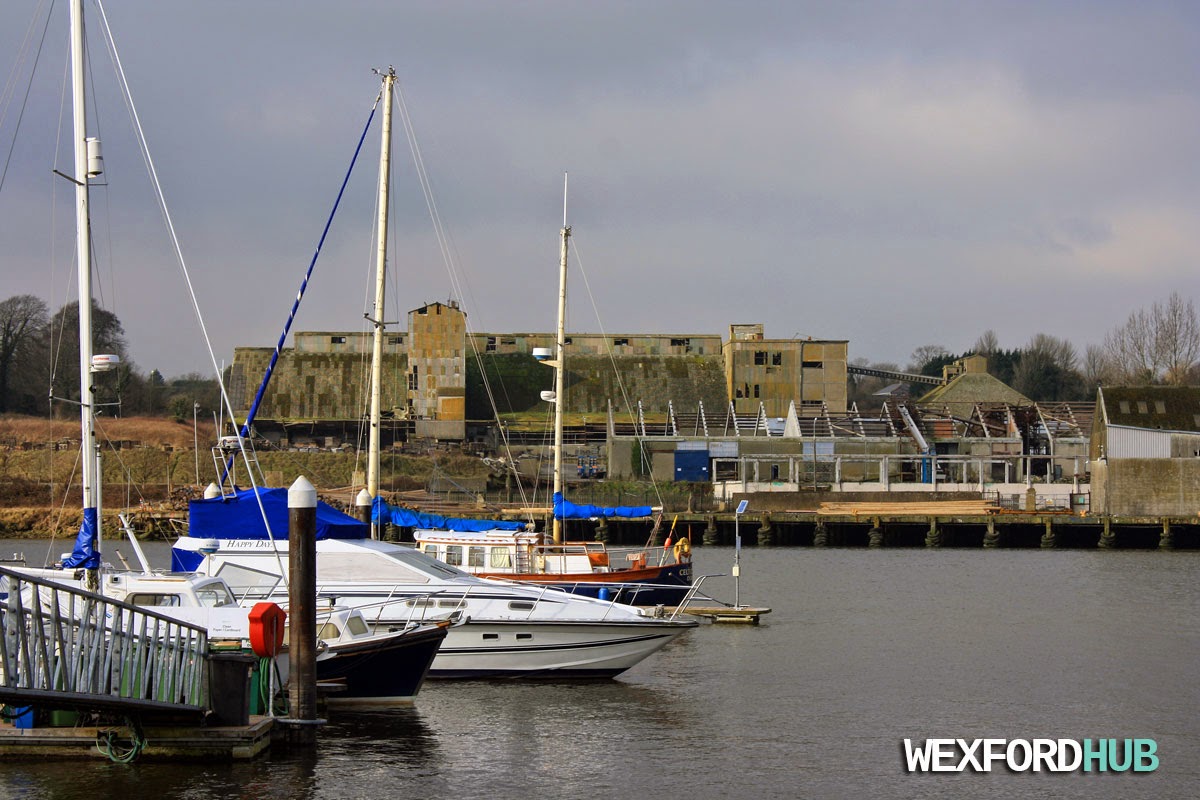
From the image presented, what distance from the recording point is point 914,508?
76562mm

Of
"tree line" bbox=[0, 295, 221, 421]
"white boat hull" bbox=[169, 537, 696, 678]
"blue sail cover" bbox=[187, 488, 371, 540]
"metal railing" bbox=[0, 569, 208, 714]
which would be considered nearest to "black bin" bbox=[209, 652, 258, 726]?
"metal railing" bbox=[0, 569, 208, 714]

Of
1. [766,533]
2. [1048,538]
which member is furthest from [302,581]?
[1048,538]

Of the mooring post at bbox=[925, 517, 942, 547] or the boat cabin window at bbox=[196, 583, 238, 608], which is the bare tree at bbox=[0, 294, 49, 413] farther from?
the boat cabin window at bbox=[196, 583, 238, 608]

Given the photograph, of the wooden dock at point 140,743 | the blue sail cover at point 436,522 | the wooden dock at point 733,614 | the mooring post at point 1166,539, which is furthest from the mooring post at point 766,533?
the wooden dock at point 140,743

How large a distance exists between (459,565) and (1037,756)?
18.3 metres

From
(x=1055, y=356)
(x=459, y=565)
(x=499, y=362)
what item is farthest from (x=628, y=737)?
(x=1055, y=356)

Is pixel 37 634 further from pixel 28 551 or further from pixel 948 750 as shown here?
pixel 28 551

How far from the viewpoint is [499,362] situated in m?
107

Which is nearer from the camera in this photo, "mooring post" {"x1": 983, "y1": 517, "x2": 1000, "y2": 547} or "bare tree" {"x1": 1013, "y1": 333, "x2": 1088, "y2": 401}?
"mooring post" {"x1": 983, "y1": 517, "x2": 1000, "y2": 547}

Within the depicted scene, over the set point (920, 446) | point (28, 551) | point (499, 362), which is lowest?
point (28, 551)

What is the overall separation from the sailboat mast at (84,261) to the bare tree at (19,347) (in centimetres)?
9242

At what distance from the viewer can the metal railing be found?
14.6m

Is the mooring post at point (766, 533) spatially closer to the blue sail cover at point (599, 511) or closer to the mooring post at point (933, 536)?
the blue sail cover at point (599, 511)

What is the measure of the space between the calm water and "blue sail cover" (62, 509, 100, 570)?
4.68 meters
